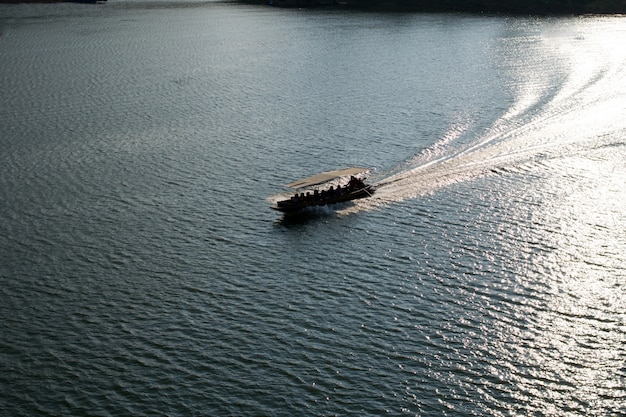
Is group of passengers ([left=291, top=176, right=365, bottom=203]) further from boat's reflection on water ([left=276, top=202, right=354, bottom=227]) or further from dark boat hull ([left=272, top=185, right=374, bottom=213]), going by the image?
boat's reflection on water ([left=276, top=202, right=354, bottom=227])

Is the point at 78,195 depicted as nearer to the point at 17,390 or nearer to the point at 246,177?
the point at 246,177

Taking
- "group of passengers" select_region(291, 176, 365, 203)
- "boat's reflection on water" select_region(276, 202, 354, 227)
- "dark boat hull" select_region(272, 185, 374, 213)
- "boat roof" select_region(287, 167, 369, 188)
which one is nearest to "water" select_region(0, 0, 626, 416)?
"boat's reflection on water" select_region(276, 202, 354, 227)

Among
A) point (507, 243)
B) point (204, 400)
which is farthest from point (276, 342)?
point (507, 243)

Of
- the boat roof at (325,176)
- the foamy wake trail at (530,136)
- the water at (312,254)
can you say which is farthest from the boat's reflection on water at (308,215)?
the boat roof at (325,176)

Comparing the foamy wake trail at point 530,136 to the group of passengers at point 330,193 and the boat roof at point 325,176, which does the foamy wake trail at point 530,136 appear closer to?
the group of passengers at point 330,193

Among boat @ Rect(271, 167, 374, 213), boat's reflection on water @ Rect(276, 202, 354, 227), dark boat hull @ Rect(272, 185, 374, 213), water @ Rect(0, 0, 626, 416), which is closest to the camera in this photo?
water @ Rect(0, 0, 626, 416)
